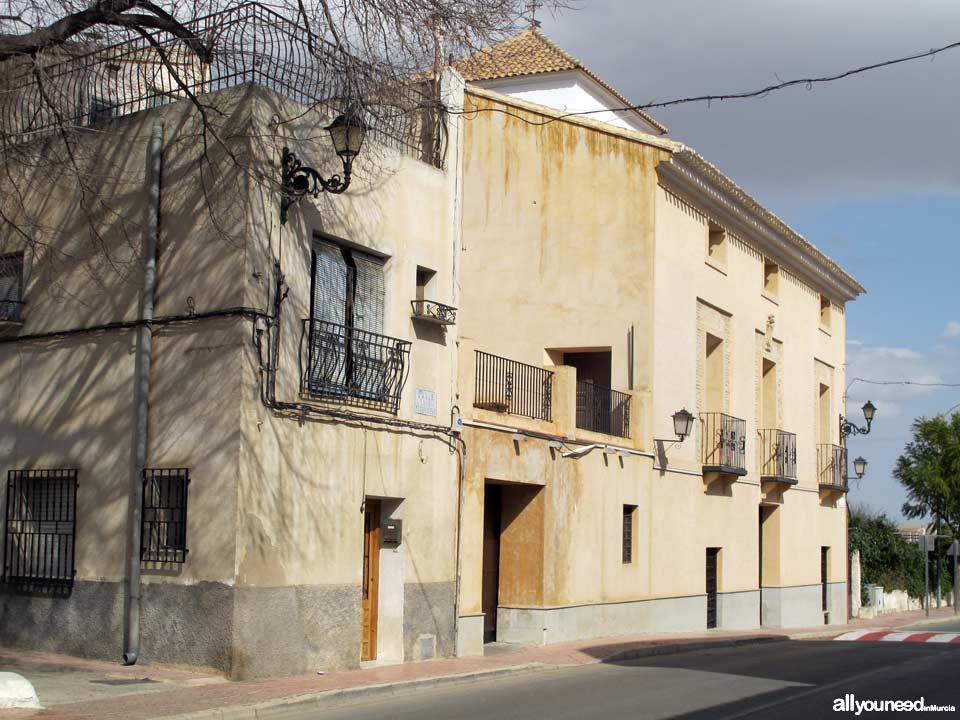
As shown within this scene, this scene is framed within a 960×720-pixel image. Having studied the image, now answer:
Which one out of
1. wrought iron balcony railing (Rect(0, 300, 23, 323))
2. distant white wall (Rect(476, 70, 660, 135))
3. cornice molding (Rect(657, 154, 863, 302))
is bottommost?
wrought iron balcony railing (Rect(0, 300, 23, 323))

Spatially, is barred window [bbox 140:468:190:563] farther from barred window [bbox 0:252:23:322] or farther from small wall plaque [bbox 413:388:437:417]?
small wall plaque [bbox 413:388:437:417]

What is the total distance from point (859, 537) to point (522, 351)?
23934 mm

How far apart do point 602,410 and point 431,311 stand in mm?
7156

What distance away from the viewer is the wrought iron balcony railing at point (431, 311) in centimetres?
1642

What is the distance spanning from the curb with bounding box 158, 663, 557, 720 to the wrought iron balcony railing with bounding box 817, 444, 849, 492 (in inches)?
783

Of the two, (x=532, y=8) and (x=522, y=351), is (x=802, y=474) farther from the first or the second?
(x=532, y=8)

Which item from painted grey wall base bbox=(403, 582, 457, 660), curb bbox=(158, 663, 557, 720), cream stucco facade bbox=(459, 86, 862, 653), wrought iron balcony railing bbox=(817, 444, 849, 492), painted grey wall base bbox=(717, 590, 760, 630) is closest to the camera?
curb bbox=(158, 663, 557, 720)

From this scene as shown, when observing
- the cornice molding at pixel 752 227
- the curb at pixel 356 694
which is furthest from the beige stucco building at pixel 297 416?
the curb at pixel 356 694

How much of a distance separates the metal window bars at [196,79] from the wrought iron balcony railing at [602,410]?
7347 mm

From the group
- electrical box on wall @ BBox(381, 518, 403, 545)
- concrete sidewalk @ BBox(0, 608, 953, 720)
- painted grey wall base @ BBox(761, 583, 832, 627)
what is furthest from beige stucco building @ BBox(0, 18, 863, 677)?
painted grey wall base @ BBox(761, 583, 832, 627)

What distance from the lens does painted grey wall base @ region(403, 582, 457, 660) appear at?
16.1 meters

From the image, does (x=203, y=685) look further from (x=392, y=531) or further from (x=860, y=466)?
(x=860, y=466)

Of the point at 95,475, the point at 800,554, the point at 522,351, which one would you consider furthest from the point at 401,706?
the point at 800,554

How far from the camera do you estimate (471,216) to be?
79.0 feet
